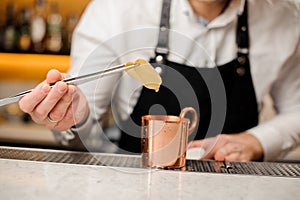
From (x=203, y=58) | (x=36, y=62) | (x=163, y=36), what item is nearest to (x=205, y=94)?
(x=203, y=58)

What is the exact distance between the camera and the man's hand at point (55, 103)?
863 millimetres

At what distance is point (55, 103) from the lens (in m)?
0.90

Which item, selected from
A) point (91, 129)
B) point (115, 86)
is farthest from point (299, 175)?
point (115, 86)

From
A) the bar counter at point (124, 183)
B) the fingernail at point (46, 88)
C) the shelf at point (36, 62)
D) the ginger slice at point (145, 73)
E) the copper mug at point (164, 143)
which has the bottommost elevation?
the shelf at point (36, 62)

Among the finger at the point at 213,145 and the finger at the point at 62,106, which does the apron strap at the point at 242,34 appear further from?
the finger at the point at 62,106

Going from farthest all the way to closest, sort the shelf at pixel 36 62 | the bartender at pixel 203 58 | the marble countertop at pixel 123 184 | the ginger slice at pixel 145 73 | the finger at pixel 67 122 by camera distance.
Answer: the shelf at pixel 36 62
the bartender at pixel 203 58
the finger at pixel 67 122
the ginger slice at pixel 145 73
the marble countertop at pixel 123 184

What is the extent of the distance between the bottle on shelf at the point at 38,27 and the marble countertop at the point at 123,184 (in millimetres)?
1706

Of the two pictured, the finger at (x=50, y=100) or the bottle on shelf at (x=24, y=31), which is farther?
the bottle on shelf at (x=24, y=31)

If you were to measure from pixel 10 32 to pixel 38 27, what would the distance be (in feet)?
0.53

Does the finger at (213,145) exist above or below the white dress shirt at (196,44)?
below

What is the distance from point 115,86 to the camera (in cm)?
132

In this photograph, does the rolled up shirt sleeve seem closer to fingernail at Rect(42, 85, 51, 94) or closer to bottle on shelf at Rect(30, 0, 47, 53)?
fingernail at Rect(42, 85, 51, 94)

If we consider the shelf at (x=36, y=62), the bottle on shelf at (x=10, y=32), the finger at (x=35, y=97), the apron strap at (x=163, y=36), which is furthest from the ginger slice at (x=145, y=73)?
the bottle on shelf at (x=10, y=32)

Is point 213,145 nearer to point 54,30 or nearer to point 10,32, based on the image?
point 54,30
